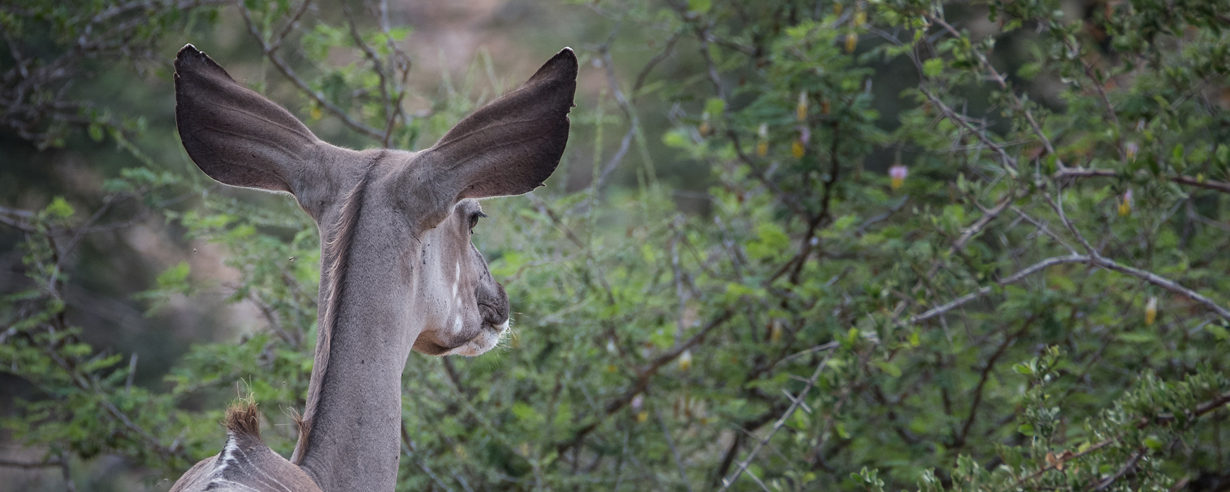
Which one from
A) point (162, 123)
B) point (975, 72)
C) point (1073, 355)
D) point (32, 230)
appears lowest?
point (1073, 355)

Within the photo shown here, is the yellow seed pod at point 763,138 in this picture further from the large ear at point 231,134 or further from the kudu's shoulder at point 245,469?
the kudu's shoulder at point 245,469

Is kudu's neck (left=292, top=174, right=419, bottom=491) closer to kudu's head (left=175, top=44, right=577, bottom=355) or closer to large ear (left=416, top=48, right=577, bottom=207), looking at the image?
kudu's head (left=175, top=44, right=577, bottom=355)

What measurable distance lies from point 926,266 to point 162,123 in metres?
11.3

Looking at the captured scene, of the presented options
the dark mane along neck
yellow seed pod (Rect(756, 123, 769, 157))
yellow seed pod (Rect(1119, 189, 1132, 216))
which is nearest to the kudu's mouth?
the dark mane along neck

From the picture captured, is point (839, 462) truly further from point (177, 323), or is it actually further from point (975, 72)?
point (177, 323)

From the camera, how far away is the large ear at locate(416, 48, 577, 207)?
298 centimetres

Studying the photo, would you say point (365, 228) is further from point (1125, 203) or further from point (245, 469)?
point (1125, 203)

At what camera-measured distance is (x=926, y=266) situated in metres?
4.45

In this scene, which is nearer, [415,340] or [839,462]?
[415,340]

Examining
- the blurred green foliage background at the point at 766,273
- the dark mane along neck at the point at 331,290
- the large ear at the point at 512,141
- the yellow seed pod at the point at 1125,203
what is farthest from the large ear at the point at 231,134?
the yellow seed pod at the point at 1125,203

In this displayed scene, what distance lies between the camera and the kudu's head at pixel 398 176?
2.99m

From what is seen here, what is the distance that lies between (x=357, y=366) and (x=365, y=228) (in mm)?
381

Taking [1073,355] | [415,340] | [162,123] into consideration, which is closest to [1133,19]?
[1073,355]

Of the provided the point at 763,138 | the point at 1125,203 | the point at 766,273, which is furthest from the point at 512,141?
the point at 766,273
